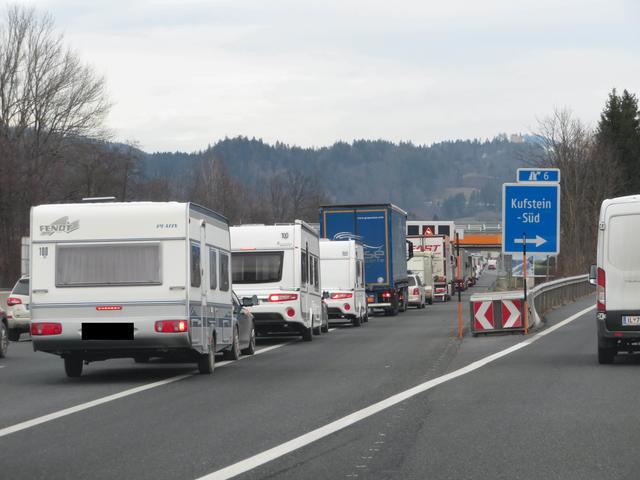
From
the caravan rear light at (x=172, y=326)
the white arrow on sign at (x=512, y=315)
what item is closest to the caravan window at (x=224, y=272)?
the caravan rear light at (x=172, y=326)

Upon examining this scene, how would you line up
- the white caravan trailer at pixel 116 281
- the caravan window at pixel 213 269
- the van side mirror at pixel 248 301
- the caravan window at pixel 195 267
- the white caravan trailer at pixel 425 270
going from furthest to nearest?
1. the white caravan trailer at pixel 425 270
2. the van side mirror at pixel 248 301
3. the caravan window at pixel 213 269
4. the caravan window at pixel 195 267
5. the white caravan trailer at pixel 116 281

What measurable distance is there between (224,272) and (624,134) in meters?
78.9

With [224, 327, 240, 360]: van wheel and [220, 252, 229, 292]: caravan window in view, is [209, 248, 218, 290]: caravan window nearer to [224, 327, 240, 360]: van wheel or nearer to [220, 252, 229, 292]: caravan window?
[220, 252, 229, 292]: caravan window

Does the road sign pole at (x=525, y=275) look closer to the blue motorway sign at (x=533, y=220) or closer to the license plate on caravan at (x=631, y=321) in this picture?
the blue motorway sign at (x=533, y=220)

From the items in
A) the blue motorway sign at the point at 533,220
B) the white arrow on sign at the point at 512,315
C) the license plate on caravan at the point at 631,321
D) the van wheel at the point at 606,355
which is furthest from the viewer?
the blue motorway sign at the point at 533,220

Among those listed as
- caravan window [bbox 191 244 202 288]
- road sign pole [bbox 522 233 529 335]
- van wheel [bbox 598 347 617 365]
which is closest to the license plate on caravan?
van wheel [bbox 598 347 617 365]

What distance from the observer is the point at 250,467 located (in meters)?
9.29

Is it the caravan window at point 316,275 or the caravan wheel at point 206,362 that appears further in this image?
the caravan window at point 316,275

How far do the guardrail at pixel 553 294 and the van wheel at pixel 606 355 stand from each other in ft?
30.5

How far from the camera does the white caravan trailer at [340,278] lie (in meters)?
36.4

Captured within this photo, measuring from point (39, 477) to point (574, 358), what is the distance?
12105 millimetres

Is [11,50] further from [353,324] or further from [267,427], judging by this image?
[267,427]

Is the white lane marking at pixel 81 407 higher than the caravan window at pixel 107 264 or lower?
lower

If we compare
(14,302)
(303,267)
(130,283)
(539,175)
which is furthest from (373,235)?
(130,283)
